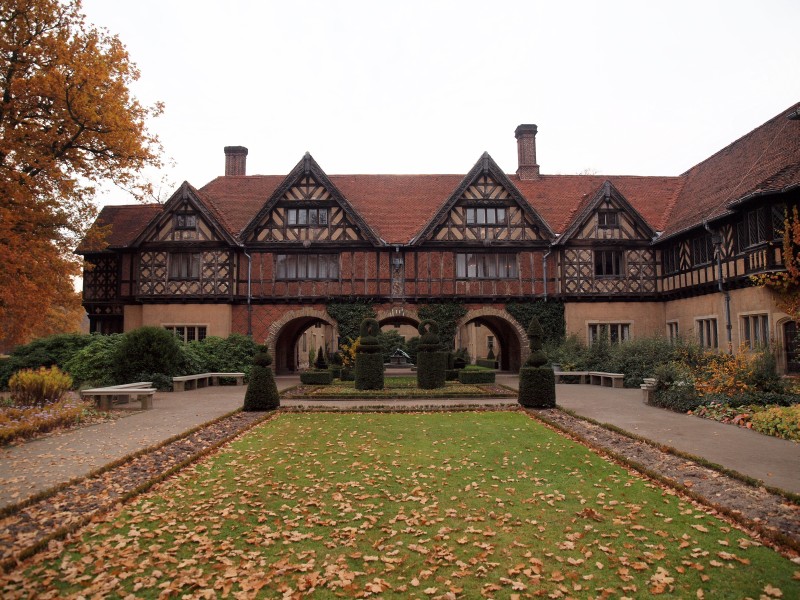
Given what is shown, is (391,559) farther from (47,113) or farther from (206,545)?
(47,113)

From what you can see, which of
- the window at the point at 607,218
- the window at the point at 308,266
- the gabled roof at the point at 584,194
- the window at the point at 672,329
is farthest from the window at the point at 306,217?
the window at the point at 672,329

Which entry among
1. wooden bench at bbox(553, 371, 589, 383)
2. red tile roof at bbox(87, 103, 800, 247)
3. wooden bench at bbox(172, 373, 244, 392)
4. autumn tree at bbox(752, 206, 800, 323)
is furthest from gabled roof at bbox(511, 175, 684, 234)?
wooden bench at bbox(172, 373, 244, 392)

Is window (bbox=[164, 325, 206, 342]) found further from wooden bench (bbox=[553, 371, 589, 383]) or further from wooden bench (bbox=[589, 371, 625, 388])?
wooden bench (bbox=[589, 371, 625, 388])

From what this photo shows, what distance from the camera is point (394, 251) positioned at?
93.2 feet

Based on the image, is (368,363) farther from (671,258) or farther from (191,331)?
(671,258)

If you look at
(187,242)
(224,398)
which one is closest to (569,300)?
(224,398)

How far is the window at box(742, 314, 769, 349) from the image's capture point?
1973cm

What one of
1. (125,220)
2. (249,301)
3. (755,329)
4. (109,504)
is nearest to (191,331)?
(249,301)

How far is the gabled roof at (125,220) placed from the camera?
30.0 m

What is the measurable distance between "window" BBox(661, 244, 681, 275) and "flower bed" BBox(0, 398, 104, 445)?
82.3 ft

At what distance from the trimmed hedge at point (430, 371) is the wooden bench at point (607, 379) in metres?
6.71

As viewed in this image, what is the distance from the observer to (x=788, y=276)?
1786 cm

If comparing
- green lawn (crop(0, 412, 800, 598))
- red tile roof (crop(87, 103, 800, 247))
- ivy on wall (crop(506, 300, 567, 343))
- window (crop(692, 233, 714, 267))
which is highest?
red tile roof (crop(87, 103, 800, 247))

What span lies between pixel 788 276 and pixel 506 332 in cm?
1654
